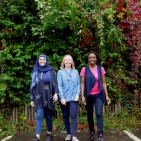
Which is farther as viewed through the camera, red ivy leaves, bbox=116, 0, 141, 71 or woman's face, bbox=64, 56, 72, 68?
red ivy leaves, bbox=116, 0, 141, 71

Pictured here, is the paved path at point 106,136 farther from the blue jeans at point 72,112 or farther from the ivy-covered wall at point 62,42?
the ivy-covered wall at point 62,42

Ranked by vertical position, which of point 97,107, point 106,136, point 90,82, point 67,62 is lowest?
point 106,136

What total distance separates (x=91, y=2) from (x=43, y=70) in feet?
11.1

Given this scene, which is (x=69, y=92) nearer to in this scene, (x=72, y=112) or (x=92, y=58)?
(x=72, y=112)

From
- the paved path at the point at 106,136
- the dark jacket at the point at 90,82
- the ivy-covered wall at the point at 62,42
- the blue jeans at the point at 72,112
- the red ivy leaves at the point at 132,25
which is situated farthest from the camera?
the ivy-covered wall at the point at 62,42

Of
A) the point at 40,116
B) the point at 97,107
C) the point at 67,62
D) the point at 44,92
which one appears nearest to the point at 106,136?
the point at 97,107

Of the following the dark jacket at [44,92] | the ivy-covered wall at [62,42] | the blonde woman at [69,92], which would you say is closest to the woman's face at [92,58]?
the blonde woman at [69,92]

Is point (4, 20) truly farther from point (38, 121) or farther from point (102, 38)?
point (38, 121)

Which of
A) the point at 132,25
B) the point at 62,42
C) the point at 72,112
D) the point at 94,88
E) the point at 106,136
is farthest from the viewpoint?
the point at 62,42

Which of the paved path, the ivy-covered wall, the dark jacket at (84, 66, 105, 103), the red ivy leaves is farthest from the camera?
the ivy-covered wall

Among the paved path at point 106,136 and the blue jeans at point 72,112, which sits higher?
the blue jeans at point 72,112

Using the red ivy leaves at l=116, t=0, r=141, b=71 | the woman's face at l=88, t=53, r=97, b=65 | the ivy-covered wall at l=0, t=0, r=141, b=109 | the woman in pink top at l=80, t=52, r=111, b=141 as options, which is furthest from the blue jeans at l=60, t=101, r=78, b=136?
the red ivy leaves at l=116, t=0, r=141, b=71

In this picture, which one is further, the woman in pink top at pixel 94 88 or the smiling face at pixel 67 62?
the smiling face at pixel 67 62

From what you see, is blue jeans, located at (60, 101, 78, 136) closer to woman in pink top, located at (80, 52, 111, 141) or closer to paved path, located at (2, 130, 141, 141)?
woman in pink top, located at (80, 52, 111, 141)
